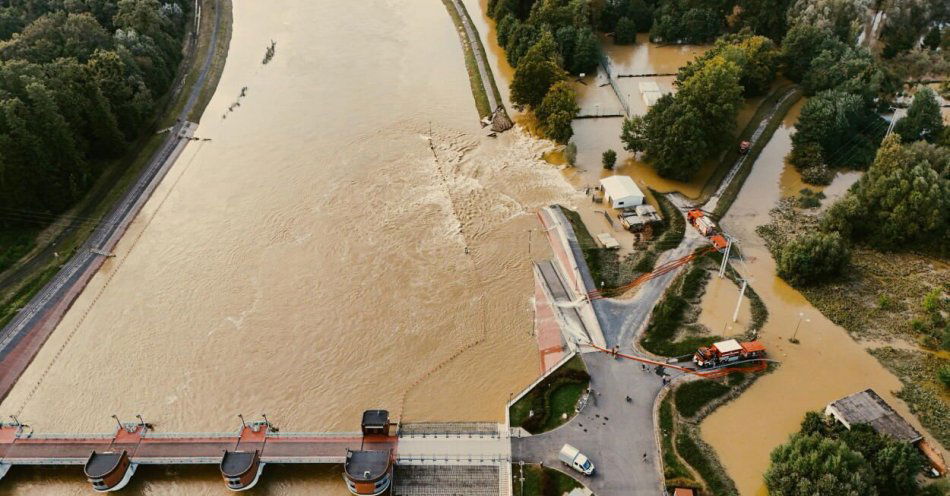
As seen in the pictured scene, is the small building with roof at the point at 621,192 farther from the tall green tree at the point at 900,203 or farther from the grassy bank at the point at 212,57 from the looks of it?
the grassy bank at the point at 212,57

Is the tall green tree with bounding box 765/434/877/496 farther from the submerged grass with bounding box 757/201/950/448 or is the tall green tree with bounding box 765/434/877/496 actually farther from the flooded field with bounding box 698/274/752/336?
the flooded field with bounding box 698/274/752/336

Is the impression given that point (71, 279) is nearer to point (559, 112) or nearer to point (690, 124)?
point (559, 112)

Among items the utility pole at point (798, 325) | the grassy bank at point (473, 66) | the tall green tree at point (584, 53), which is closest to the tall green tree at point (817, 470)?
the utility pole at point (798, 325)

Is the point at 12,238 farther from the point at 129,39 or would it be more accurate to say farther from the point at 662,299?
the point at 662,299

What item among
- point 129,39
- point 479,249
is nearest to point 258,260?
point 479,249

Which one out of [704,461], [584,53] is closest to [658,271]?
[704,461]
